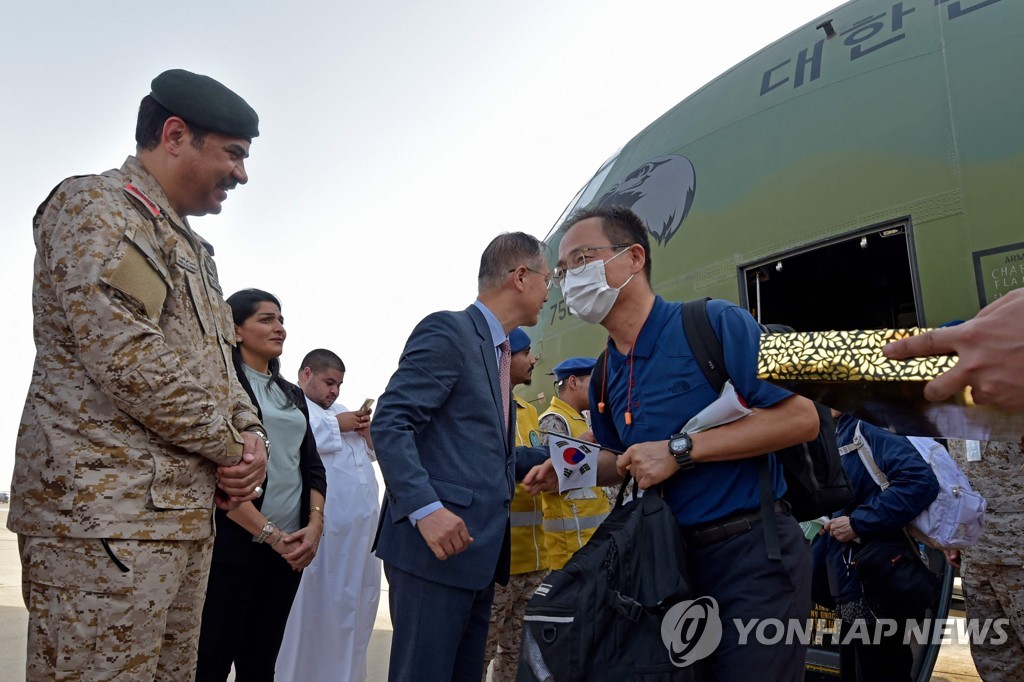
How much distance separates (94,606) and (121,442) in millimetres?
378

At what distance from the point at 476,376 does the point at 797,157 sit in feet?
10.1

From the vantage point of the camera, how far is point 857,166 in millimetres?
4312

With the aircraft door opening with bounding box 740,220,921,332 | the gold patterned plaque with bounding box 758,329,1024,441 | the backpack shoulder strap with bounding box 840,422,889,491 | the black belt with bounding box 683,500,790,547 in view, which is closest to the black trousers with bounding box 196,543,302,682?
the black belt with bounding box 683,500,790,547

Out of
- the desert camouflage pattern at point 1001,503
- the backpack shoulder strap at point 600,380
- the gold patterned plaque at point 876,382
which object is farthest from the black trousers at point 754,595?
the desert camouflage pattern at point 1001,503

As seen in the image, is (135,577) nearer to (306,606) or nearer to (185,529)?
(185,529)

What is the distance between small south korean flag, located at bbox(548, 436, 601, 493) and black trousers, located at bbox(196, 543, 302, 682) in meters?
1.42

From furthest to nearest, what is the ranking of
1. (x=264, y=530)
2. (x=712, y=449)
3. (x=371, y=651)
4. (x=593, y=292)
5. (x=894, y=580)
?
(x=371, y=651) → (x=894, y=580) → (x=264, y=530) → (x=593, y=292) → (x=712, y=449)

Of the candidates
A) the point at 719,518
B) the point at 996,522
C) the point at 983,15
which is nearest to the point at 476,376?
the point at 719,518

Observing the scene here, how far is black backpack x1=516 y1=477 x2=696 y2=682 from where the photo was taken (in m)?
1.68

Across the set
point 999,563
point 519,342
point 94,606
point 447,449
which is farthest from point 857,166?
point 94,606

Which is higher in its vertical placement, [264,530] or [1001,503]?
[264,530]

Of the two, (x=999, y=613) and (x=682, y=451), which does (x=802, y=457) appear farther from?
(x=999, y=613)

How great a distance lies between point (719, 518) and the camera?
1.95 metres

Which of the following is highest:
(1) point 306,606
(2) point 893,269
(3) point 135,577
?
(2) point 893,269
